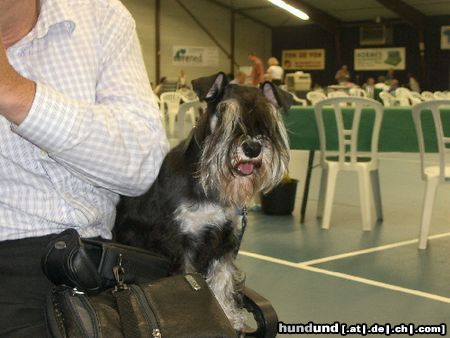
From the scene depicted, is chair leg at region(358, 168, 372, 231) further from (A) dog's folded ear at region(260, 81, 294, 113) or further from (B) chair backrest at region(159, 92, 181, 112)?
(B) chair backrest at region(159, 92, 181, 112)

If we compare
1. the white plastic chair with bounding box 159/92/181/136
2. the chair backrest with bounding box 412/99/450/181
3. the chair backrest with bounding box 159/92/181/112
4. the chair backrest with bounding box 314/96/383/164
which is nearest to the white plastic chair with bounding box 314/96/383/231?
the chair backrest with bounding box 314/96/383/164

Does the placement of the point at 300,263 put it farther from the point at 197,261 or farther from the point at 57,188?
the point at 57,188

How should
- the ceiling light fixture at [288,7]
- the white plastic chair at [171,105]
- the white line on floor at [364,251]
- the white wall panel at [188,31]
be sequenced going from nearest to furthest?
the white line on floor at [364,251] → the white plastic chair at [171,105] → the ceiling light fixture at [288,7] → the white wall panel at [188,31]

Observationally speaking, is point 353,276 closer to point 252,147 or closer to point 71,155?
point 252,147

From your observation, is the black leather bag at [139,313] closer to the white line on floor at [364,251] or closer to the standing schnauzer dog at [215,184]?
the standing schnauzer dog at [215,184]

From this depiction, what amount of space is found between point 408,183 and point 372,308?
4.07 m

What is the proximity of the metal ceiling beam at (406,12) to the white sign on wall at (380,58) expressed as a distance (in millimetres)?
1400

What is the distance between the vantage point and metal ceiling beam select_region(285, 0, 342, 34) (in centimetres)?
2205

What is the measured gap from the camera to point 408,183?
6.82 meters

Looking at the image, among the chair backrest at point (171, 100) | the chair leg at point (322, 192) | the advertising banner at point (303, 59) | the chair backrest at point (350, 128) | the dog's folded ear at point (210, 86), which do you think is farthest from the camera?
the advertising banner at point (303, 59)

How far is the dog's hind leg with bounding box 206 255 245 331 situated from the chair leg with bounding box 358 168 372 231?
249cm

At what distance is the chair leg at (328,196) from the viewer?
468 centimetres

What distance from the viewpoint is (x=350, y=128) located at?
15.8 ft

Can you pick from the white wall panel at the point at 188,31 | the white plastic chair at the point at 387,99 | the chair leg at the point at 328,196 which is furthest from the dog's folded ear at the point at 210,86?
the white wall panel at the point at 188,31
